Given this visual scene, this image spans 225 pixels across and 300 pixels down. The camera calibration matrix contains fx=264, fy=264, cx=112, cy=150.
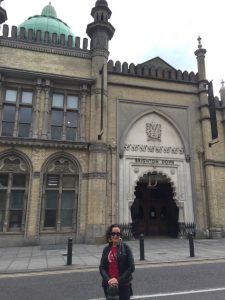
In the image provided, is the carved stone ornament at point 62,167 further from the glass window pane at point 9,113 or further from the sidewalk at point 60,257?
the sidewalk at point 60,257

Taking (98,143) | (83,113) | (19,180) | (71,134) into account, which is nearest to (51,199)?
(19,180)

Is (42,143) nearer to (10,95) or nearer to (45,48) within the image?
(10,95)

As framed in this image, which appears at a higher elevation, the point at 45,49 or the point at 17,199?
the point at 45,49

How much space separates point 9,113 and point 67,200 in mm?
6178

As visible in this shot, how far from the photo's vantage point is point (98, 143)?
15531mm

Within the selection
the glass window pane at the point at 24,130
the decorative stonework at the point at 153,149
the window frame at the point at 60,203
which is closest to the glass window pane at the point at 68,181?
the window frame at the point at 60,203

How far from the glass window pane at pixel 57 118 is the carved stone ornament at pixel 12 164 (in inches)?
119

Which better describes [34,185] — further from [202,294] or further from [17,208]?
[202,294]

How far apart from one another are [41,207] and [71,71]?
339 inches

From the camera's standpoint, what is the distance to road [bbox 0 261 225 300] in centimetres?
568

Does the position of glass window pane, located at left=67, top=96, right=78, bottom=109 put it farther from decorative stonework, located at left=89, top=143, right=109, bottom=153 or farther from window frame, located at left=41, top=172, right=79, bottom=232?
window frame, located at left=41, top=172, right=79, bottom=232

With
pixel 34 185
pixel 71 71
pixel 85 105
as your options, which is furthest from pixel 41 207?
pixel 71 71

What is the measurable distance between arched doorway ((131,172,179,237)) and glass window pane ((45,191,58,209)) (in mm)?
5746

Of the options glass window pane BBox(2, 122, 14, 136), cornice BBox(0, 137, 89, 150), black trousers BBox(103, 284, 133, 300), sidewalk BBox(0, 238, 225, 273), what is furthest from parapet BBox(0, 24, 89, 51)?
black trousers BBox(103, 284, 133, 300)
